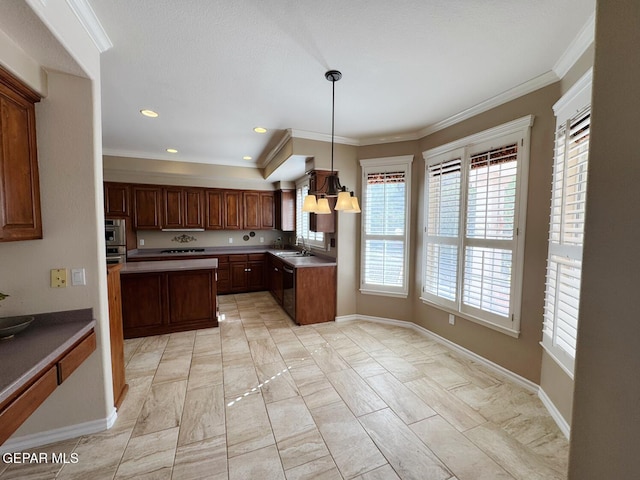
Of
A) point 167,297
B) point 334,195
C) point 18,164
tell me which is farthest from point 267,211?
point 18,164

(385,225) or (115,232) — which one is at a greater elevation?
(385,225)

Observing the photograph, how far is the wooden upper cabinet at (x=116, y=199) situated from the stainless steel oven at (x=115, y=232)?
0.47m

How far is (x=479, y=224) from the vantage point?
105 inches

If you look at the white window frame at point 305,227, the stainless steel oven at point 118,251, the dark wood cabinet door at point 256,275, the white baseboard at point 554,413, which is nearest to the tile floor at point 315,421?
the white baseboard at point 554,413

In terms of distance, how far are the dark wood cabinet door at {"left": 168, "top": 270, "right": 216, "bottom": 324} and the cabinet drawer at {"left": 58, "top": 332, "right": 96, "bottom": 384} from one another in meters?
1.76

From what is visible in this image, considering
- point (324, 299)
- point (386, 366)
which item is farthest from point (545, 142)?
point (324, 299)

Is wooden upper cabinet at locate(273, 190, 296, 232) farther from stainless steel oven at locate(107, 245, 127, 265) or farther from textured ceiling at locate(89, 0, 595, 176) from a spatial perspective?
stainless steel oven at locate(107, 245, 127, 265)

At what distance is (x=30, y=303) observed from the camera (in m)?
1.68

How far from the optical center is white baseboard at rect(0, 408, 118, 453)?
166 cm

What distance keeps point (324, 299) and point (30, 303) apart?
2.96 meters

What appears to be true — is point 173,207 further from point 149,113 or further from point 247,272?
point 149,113

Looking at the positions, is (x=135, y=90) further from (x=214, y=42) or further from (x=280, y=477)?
(x=280, y=477)

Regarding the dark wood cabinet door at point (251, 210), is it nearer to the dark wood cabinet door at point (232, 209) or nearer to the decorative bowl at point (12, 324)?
the dark wood cabinet door at point (232, 209)

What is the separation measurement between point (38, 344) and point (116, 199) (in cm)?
437
